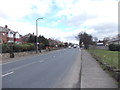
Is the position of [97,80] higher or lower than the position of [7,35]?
lower

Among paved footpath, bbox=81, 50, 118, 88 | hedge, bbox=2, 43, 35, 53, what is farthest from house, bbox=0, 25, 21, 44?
paved footpath, bbox=81, 50, 118, 88

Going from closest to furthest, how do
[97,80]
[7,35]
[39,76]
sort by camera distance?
[97,80]
[39,76]
[7,35]

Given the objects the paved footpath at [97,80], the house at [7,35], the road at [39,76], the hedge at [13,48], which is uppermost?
the house at [7,35]

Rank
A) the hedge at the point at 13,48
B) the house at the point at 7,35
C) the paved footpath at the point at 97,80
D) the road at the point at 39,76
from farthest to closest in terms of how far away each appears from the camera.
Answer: the house at the point at 7,35 → the hedge at the point at 13,48 → the road at the point at 39,76 → the paved footpath at the point at 97,80

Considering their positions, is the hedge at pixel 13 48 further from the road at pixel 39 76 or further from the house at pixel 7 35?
the house at pixel 7 35

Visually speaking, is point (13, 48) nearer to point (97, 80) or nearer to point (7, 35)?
point (97, 80)

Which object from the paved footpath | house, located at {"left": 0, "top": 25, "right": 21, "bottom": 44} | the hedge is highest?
house, located at {"left": 0, "top": 25, "right": 21, "bottom": 44}

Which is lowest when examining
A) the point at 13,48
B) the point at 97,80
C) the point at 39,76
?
the point at 39,76

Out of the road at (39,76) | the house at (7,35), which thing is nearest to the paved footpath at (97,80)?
the road at (39,76)

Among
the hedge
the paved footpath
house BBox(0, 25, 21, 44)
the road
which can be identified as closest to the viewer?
the paved footpath

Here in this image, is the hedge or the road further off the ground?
the hedge

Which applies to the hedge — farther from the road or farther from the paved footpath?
the paved footpath

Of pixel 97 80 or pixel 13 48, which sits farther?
pixel 13 48

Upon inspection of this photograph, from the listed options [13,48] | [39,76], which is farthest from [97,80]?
[13,48]
